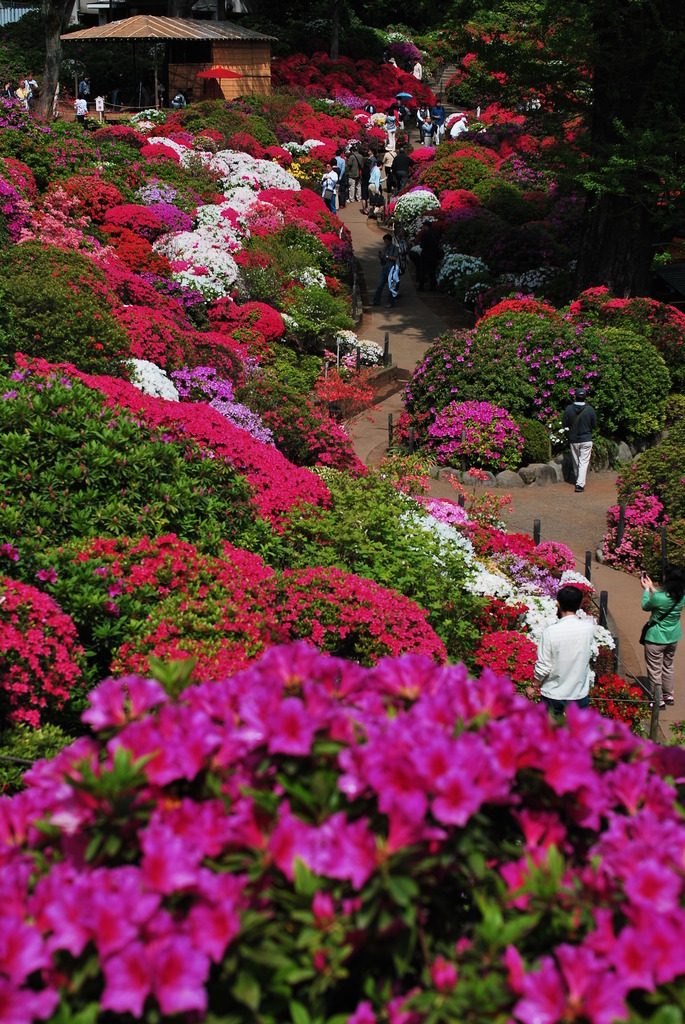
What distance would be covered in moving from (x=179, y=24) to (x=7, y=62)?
19.3 ft

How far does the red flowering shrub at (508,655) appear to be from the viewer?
7.88 meters

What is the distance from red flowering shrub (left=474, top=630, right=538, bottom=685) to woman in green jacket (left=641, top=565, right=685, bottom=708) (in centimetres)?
114

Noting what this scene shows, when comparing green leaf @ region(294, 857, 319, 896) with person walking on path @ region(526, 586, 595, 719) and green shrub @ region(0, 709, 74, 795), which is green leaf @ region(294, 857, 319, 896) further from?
person walking on path @ region(526, 586, 595, 719)

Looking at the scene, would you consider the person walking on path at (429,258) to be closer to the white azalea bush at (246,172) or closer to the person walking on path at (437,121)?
the white azalea bush at (246,172)

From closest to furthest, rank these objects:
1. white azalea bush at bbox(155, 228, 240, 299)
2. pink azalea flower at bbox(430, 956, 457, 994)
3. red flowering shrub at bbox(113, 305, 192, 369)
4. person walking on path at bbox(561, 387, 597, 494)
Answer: pink azalea flower at bbox(430, 956, 457, 994)
red flowering shrub at bbox(113, 305, 192, 369)
person walking on path at bbox(561, 387, 597, 494)
white azalea bush at bbox(155, 228, 240, 299)

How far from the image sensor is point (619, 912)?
229cm

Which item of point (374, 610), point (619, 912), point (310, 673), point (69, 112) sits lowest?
point (69, 112)

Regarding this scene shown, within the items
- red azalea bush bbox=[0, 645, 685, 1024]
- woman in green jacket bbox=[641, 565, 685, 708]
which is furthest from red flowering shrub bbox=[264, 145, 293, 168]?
red azalea bush bbox=[0, 645, 685, 1024]

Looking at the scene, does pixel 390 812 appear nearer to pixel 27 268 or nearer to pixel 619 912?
pixel 619 912

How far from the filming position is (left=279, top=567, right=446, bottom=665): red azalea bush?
6.47m

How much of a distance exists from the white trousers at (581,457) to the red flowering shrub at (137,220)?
896 centimetres

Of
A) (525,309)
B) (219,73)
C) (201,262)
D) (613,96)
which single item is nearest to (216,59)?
(219,73)

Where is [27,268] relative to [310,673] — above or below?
below

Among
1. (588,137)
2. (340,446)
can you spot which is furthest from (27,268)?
(588,137)
